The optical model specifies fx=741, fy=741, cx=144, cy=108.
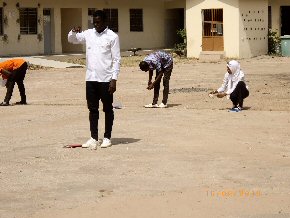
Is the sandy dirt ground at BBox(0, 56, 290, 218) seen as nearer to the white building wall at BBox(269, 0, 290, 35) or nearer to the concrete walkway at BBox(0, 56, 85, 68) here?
the concrete walkway at BBox(0, 56, 85, 68)

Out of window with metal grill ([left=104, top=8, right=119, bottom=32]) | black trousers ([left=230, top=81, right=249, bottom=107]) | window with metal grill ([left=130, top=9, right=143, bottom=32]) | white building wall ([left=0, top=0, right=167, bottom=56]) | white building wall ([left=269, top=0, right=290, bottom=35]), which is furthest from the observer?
window with metal grill ([left=130, top=9, right=143, bottom=32])

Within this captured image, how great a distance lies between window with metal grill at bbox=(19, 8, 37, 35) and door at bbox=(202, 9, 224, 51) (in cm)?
882

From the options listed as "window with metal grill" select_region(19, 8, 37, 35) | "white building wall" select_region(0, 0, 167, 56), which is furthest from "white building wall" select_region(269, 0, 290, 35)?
"window with metal grill" select_region(19, 8, 37, 35)

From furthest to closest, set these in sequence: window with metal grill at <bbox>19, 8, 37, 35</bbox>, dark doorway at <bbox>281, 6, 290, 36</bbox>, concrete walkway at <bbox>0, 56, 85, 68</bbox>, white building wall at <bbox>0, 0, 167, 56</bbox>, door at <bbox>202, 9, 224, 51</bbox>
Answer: dark doorway at <bbox>281, 6, 290, 36</bbox> < window with metal grill at <bbox>19, 8, 37, 35</bbox> < white building wall at <bbox>0, 0, 167, 56</bbox> < door at <bbox>202, 9, 224, 51</bbox> < concrete walkway at <bbox>0, 56, 85, 68</bbox>

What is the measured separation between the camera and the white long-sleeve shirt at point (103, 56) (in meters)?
9.64

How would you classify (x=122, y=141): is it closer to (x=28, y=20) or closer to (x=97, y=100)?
(x=97, y=100)

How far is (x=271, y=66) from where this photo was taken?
2783cm

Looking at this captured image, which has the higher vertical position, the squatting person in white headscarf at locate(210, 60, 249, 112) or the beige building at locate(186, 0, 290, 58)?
the beige building at locate(186, 0, 290, 58)

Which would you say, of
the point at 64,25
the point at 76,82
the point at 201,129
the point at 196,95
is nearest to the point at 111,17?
the point at 64,25

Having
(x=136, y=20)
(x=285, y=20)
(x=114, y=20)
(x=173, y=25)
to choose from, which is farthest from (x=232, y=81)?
(x=173, y=25)

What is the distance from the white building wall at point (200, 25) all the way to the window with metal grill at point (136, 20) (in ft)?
23.4

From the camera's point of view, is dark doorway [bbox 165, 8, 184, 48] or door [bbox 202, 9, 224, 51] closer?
door [bbox 202, 9, 224, 51]

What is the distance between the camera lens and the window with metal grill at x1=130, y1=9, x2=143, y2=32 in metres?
41.7

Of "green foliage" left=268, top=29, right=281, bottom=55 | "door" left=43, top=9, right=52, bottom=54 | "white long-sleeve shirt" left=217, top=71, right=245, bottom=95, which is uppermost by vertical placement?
"door" left=43, top=9, right=52, bottom=54
